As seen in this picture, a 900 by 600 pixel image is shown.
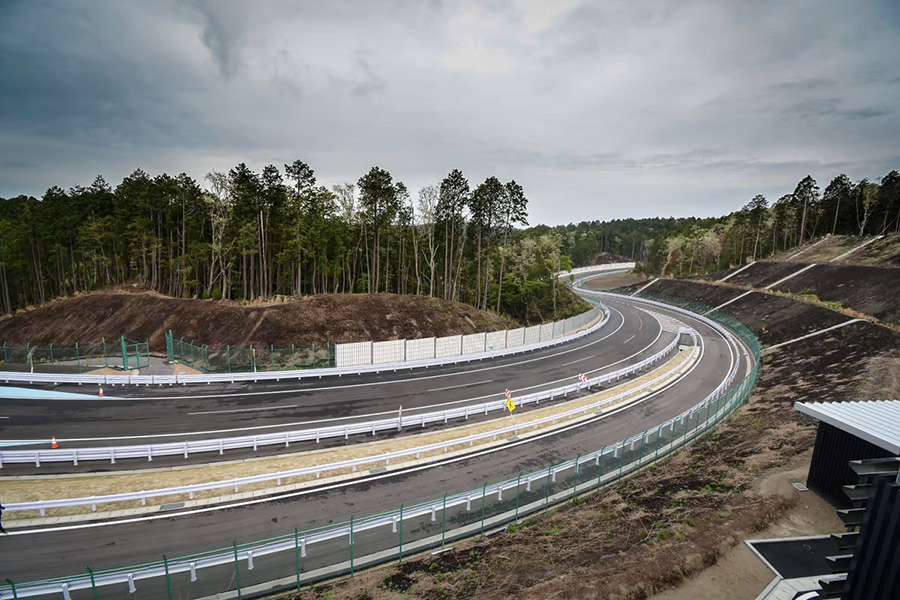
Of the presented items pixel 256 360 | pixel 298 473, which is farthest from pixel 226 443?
pixel 256 360

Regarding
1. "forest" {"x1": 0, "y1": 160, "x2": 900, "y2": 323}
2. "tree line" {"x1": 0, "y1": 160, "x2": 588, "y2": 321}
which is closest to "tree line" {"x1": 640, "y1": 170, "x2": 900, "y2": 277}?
"forest" {"x1": 0, "y1": 160, "x2": 900, "y2": 323}

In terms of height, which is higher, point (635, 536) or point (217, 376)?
point (635, 536)

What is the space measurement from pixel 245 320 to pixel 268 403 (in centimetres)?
1794

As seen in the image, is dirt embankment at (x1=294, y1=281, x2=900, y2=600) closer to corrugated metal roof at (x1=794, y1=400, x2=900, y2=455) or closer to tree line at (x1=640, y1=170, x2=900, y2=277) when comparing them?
corrugated metal roof at (x1=794, y1=400, x2=900, y2=455)

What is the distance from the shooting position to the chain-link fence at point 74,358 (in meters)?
30.1

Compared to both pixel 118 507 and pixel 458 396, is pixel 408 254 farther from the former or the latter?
pixel 118 507

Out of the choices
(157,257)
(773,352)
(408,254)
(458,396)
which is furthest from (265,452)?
(157,257)

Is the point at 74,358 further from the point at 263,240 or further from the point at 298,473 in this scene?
the point at 298,473

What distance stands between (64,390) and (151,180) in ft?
126

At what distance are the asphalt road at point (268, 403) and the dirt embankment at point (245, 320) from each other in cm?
974

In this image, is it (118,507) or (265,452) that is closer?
(118,507)

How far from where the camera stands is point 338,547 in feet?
43.8

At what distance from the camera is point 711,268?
106500 millimetres

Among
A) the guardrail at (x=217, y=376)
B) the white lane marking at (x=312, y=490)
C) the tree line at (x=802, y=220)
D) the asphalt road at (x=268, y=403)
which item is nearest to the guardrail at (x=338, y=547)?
the white lane marking at (x=312, y=490)
